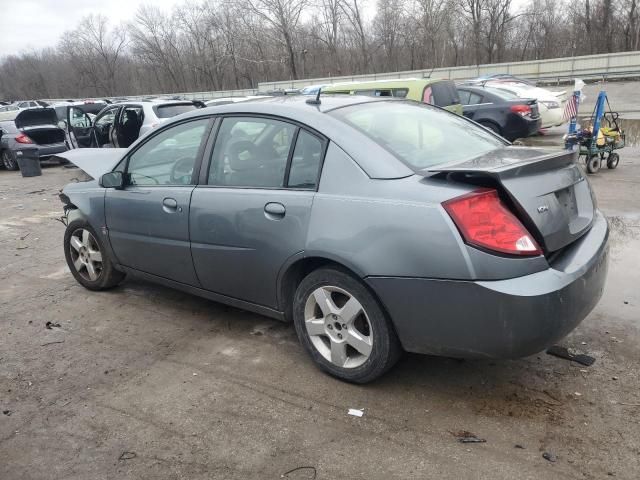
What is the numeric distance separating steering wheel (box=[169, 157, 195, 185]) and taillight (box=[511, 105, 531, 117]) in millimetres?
10083

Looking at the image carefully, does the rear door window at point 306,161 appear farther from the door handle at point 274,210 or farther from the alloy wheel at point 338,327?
the alloy wheel at point 338,327

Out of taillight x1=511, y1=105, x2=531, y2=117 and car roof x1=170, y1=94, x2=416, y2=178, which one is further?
taillight x1=511, y1=105, x2=531, y2=117

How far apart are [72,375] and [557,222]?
3071 millimetres

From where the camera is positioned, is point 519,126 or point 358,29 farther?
point 358,29

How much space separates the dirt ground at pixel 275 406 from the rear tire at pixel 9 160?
12.7 m

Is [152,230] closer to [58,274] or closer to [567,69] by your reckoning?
[58,274]

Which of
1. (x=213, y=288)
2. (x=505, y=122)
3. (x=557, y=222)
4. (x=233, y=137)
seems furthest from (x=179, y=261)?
(x=505, y=122)

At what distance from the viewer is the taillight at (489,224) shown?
245 cm

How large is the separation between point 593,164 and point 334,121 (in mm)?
7618

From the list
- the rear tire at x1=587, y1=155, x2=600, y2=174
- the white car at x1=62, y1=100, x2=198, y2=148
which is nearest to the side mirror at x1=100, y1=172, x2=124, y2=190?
the white car at x1=62, y1=100, x2=198, y2=148

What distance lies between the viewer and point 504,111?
12156 mm

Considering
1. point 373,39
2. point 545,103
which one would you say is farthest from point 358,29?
point 545,103

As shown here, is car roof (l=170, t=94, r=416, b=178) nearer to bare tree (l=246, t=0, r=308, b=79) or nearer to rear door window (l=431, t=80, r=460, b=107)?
rear door window (l=431, t=80, r=460, b=107)

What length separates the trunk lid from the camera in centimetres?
255
